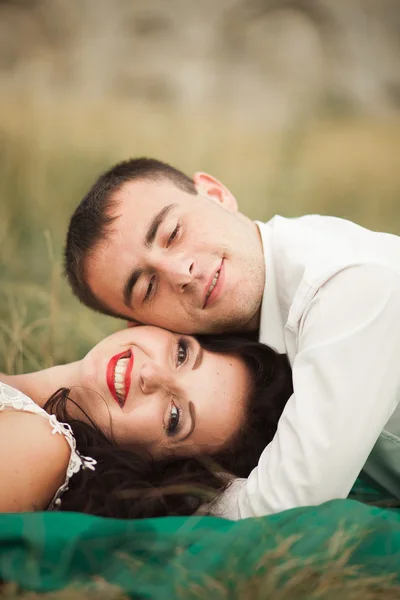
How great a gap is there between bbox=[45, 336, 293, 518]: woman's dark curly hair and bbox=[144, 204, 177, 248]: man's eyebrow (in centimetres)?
25

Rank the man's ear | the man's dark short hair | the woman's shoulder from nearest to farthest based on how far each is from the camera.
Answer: the woman's shoulder < the man's dark short hair < the man's ear

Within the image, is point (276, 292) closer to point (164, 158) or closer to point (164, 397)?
point (164, 397)

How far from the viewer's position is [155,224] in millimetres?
1425

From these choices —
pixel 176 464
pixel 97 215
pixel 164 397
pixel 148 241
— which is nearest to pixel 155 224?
pixel 148 241

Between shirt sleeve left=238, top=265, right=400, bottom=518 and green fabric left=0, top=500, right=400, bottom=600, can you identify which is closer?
green fabric left=0, top=500, right=400, bottom=600

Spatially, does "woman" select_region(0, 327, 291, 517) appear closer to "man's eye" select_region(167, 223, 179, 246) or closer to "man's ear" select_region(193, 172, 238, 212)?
"man's eye" select_region(167, 223, 179, 246)

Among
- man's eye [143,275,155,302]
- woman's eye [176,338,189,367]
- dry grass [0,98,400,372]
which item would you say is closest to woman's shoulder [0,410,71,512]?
woman's eye [176,338,189,367]

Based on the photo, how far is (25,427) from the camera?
1.09 m

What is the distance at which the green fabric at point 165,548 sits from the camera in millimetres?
914

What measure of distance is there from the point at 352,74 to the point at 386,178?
51 centimetres

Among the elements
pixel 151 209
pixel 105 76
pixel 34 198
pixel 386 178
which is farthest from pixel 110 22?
pixel 151 209

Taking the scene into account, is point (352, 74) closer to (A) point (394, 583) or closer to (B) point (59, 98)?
(B) point (59, 98)

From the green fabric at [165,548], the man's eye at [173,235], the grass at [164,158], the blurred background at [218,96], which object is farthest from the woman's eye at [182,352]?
the blurred background at [218,96]

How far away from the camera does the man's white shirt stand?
3.63 feet
